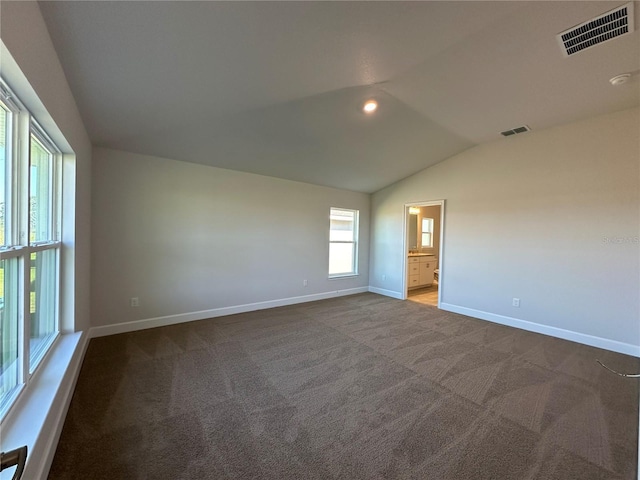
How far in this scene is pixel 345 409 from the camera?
6.68 feet

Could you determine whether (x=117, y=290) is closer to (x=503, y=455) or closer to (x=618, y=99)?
(x=503, y=455)

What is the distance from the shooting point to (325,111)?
9.78 ft

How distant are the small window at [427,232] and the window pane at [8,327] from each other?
26.3ft

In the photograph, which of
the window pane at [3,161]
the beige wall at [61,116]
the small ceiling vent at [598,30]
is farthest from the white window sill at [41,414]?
the small ceiling vent at [598,30]

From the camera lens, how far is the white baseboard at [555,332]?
3161 mm

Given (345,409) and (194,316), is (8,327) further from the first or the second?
(194,316)

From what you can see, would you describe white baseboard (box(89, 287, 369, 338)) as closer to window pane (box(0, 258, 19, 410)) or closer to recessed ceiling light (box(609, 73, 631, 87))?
window pane (box(0, 258, 19, 410))

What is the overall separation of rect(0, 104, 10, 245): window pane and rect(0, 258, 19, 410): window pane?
187mm

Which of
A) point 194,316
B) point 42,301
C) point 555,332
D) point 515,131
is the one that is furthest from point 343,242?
point 42,301

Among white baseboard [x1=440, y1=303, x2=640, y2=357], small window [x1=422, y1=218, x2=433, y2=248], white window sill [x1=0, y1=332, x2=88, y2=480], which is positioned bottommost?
white baseboard [x1=440, y1=303, x2=640, y2=357]

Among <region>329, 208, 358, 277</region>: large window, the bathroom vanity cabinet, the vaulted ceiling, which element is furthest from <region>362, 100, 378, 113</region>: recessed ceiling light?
the bathroom vanity cabinet

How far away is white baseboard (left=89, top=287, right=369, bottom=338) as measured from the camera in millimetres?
3357

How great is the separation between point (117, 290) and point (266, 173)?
8.92ft

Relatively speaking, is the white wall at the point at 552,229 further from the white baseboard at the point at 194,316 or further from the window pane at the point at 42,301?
the window pane at the point at 42,301
